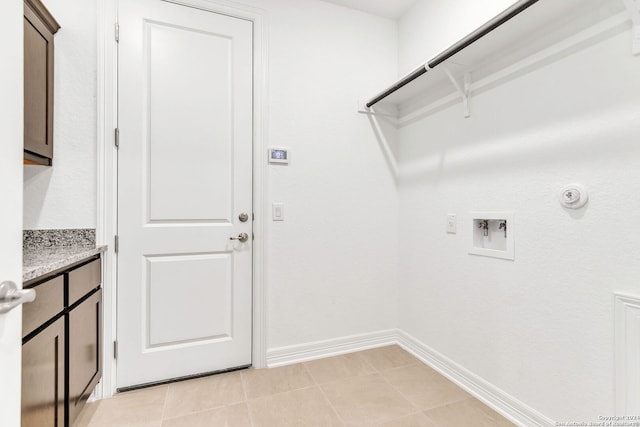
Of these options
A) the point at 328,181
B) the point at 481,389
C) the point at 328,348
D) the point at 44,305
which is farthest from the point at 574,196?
the point at 44,305

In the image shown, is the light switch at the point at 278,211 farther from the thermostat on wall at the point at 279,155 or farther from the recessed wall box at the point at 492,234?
the recessed wall box at the point at 492,234

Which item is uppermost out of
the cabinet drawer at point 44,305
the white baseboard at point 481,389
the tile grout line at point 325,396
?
the cabinet drawer at point 44,305

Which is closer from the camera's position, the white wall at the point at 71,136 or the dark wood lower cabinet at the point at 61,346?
the dark wood lower cabinet at the point at 61,346

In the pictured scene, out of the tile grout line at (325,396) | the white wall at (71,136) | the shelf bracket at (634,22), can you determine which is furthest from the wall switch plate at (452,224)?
the white wall at (71,136)

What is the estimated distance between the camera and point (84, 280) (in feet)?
5.04

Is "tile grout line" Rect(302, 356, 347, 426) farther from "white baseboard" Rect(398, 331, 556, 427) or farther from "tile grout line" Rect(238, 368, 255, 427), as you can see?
"white baseboard" Rect(398, 331, 556, 427)

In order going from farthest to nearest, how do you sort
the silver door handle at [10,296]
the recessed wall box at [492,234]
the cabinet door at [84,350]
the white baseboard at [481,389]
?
the recessed wall box at [492,234]
the white baseboard at [481,389]
the cabinet door at [84,350]
the silver door handle at [10,296]

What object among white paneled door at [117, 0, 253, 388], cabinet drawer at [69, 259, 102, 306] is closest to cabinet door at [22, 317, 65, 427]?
cabinet drawer at [69, 259, 102, 306]

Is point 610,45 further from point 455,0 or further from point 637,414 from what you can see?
point 637,414

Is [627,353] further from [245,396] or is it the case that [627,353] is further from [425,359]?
[245,396]

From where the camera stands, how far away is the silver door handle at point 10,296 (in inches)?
27.5

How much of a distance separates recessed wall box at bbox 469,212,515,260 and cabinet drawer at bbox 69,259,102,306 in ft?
6.83

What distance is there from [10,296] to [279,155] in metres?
1.61

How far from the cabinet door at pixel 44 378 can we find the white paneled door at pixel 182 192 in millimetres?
577
